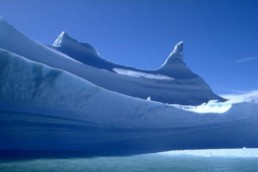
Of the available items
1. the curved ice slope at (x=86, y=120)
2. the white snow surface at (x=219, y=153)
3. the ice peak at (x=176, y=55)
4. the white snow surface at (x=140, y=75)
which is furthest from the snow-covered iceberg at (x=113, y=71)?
the white snow surface at (x=219, y=153)

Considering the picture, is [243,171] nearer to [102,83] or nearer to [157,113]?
[157,113]

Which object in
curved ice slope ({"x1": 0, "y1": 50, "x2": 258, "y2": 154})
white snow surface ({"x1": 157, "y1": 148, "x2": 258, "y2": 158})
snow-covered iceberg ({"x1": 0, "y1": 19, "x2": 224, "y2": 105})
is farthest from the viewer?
snow-covered iceberg ({"x1": 0, "y1": 19, "x2": 224, "y2": 105})

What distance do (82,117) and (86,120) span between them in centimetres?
26

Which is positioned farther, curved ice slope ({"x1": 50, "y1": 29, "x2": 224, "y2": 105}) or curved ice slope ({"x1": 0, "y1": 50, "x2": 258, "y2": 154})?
curved ice slope ({"x1": 50, "y1": 29, "x2": 224, "y2": 105})

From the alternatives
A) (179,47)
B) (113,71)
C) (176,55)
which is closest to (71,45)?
(113,71)

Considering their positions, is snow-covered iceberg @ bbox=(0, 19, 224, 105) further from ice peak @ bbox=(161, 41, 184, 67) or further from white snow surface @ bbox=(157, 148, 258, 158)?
white snow surface @ bbox=(157, 148, 258, 158)

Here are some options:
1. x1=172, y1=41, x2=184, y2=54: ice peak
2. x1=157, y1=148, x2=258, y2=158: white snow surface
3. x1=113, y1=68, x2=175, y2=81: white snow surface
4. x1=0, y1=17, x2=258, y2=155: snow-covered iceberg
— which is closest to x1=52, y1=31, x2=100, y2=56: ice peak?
x1=113, y1=68, x2=175, y2=81: white snow surface

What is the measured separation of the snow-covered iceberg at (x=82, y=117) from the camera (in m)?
14.1

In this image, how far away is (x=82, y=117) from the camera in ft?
52.8

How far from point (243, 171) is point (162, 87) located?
1609 cm

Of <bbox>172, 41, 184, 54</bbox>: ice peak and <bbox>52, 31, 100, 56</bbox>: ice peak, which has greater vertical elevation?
<bbox>172, 41, 184, 54</bbox>: ice peak

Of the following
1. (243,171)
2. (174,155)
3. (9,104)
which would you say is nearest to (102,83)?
(174,155)

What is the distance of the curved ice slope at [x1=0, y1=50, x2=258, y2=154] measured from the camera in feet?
46.0

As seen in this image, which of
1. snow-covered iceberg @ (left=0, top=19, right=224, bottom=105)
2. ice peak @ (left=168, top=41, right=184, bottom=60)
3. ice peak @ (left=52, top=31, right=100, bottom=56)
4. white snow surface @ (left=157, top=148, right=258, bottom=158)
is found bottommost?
white snow surface @ (left=157, top=148, right=258, bottom=158)
